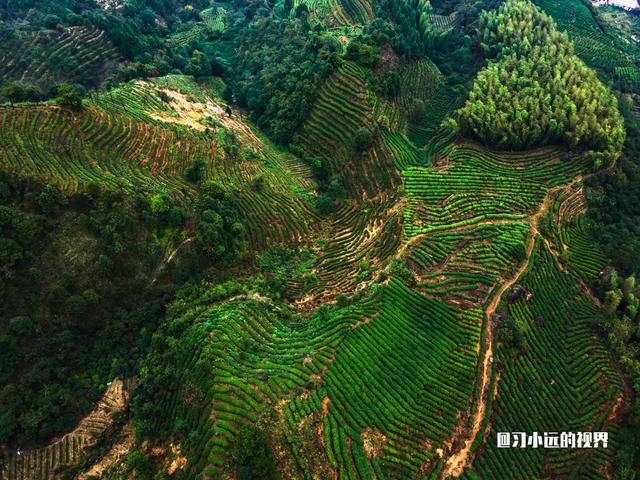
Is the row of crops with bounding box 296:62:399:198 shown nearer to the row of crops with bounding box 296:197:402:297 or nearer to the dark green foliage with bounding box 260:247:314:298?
the row of crops with bounding box 296:197:402:297

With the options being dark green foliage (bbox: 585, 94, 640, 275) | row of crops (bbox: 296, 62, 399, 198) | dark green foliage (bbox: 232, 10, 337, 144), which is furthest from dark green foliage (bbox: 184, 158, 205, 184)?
dark green foliage (bbox: 585, 94, 640, 275)

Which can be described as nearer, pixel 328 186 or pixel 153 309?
pixel 153 309

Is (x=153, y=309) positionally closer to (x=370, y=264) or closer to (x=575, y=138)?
(x=370, y=264)

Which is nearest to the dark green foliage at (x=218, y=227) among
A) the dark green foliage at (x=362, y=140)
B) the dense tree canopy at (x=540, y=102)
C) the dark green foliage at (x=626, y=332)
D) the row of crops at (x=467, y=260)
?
the dark green foliage at (x=362, y=140)

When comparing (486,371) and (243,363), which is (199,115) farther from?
(486,371)

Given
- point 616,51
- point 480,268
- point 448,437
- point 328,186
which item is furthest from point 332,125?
point 616,51

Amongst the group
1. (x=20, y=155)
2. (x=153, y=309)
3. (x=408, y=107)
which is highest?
(x=408, y=107)

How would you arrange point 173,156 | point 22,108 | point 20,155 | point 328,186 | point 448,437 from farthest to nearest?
1. point 328,186
2. point 173,156
3. point 22,108
4. point 20,155
5. point 448,437

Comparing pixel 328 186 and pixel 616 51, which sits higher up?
pixel 616 51
